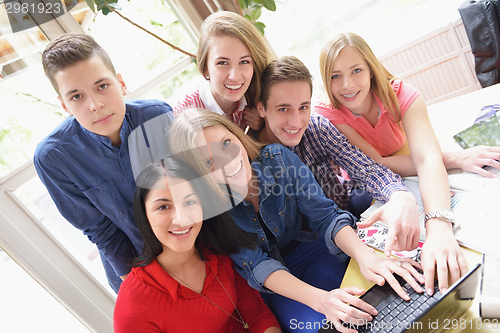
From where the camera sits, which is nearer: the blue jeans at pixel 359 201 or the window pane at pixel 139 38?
the blue jeans at pixel 359 201

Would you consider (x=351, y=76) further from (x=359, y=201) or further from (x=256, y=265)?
(x=256, y=265)

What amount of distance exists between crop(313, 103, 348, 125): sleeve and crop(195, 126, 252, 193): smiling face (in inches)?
18.9

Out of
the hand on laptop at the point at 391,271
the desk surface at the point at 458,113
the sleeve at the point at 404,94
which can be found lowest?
the desk surface at the point at 458,113

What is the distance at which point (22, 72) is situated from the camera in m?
1.41

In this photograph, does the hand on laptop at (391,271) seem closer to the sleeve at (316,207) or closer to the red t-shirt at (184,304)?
the sleeve at (316,207)

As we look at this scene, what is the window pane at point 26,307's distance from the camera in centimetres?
139

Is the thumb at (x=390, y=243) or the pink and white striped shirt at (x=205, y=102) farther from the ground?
the pink and white striped shirt at (x=205, y=102)

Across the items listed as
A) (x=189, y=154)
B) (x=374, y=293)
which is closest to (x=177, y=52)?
(x=189, y=154)

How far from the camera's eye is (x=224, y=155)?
Answer: 96 centimetres

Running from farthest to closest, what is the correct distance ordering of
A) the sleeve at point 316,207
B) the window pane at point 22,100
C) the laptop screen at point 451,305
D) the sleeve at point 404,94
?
the window pane at point 22,100 → the sleeve at point 404,94 → the sleeve at point 316,207 → the laptop screen at point 451,305

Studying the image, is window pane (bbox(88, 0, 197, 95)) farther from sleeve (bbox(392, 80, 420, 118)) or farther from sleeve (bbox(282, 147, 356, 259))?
sleeve (bbox(392, 80, 420, 118))

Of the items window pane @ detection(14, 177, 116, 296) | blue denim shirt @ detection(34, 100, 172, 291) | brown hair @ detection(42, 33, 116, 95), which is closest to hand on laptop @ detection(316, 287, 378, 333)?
blue denim shirt @ detection(34, 100, 172, 291)

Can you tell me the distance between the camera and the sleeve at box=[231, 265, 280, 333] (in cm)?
99

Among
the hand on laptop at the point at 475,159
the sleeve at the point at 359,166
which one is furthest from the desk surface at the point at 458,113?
the sleeve at the point at 359,166
